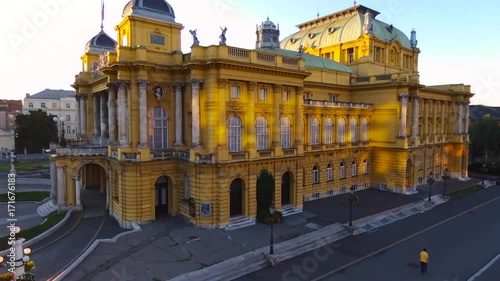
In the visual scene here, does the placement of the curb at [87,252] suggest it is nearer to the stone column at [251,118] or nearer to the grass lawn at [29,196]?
the stone column at [251,118]

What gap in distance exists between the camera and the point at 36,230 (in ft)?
95.1

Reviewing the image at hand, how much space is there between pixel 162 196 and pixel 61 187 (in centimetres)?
1072

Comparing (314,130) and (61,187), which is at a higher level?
(314,130)

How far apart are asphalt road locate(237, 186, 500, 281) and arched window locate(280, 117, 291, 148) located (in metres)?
11.0

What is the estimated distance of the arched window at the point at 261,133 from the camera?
32719 millimetres

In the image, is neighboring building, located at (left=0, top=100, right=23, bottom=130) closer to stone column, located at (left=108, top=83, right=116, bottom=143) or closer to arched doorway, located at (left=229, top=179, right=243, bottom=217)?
stone column, located at (left=108, top=83, right=116, bottom=143)

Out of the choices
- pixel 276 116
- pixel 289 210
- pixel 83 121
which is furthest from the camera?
pixel 83 121

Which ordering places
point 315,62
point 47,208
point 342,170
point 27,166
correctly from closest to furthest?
point 47,208, point 342,170, point 315,62, point 27,166

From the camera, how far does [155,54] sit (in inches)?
1200

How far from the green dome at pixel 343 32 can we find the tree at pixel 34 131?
59142 millimetres

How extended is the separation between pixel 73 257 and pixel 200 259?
29.5 feet

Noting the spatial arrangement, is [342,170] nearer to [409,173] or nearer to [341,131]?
[341,131]

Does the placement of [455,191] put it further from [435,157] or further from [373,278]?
[373,278]

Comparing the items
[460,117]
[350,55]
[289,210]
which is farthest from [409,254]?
[460,117]
